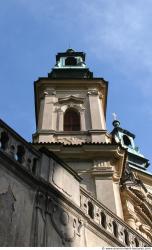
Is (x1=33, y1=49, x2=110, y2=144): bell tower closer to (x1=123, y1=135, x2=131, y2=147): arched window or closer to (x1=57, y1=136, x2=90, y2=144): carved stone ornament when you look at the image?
(x1=57, y1=136, x2=90, y2=144): carved stone ornament

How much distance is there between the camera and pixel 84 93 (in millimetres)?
24656

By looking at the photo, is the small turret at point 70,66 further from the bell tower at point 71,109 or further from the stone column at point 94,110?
the stone column at point 94,110

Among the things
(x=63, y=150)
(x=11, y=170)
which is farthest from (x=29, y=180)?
(x=63, y=150)

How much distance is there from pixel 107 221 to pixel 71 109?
1379 centimetres

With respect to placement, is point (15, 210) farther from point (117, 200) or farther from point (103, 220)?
point (117, 200)

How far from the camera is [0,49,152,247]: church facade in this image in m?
7.99

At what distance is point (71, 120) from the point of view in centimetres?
2344

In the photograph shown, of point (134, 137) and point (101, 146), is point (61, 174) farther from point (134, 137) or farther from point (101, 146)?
point (134, 137)

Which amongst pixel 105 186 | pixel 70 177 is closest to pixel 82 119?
pixel 105 186

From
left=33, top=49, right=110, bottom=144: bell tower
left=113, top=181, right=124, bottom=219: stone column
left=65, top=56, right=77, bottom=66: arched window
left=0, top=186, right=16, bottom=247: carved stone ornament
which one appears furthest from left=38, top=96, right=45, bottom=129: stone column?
left=0, top=186, right=16, bottom=247: carved stone ornament

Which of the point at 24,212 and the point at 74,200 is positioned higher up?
the point at 74,200

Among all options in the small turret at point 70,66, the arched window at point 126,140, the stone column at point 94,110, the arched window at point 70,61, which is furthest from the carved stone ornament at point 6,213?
the arched window at point 126,140

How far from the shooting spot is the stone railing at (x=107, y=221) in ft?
32.6

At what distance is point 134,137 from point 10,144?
37831 mm
